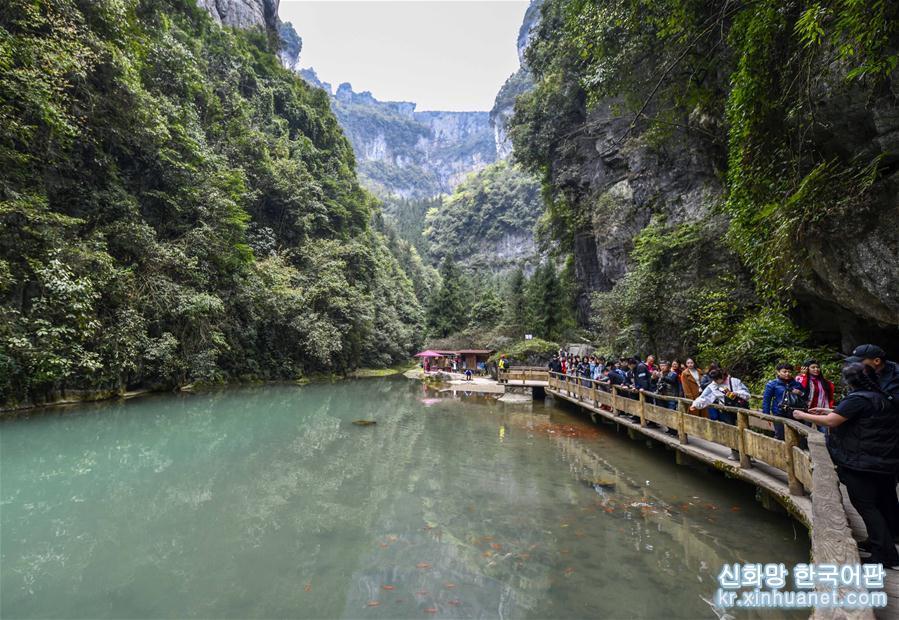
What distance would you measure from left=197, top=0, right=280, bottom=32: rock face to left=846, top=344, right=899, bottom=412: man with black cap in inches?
1729

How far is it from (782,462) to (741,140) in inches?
192

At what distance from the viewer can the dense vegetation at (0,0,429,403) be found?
12.5 meters

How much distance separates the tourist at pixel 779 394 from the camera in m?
5.64

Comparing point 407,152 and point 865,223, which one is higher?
point 407,152

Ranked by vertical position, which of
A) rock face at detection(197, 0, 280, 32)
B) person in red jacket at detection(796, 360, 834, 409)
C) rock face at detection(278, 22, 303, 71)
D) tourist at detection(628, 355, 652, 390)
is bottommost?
tourist at detection(628, 355, 652, 390)

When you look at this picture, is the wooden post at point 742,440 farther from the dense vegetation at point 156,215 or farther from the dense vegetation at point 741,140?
the dense vegetation at point 156,215


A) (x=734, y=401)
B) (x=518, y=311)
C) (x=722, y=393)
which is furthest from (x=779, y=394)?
(x=518, y=311)

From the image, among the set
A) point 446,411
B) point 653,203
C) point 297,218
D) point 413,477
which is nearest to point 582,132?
point 653,203

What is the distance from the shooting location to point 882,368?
3127 mm

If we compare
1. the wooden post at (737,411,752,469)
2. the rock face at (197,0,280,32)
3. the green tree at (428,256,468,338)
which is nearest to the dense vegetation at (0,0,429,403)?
the rock face at (197,0,280,32)

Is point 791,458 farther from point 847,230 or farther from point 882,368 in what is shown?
point 847,230

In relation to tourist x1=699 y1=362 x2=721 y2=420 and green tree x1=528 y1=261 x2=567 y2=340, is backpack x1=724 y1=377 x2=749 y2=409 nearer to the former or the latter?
tourist x1=699 y1=362 x2=721 y2=420

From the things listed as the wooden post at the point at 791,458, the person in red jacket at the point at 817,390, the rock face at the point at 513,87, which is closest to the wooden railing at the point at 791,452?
the wooden post at the point at 791,458

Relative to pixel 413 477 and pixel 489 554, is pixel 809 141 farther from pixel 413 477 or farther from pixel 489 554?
pixel 413 477
